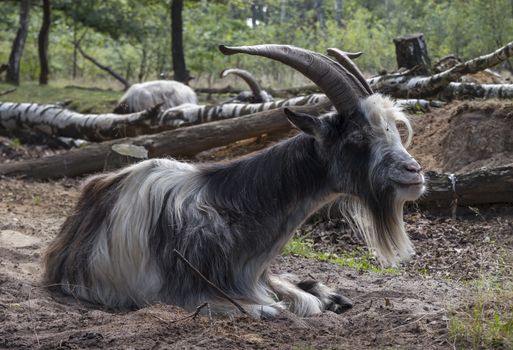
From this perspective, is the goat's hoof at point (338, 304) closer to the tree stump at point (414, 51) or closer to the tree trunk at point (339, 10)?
the tree stump at point (414, 51)

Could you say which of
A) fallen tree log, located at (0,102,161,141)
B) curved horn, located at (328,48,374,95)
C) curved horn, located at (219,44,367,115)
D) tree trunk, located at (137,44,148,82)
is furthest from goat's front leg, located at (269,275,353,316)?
tree trunk, located at (137,44,148,82)

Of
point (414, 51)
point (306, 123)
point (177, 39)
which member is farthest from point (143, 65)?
point (306, 123)

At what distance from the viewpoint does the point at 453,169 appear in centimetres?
934

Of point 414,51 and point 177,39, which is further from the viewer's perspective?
point 177,39

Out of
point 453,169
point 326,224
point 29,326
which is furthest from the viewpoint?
point 453,169

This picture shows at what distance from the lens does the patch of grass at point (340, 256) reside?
737cm

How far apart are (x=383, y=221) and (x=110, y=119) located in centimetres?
869

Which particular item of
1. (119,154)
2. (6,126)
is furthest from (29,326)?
(6,126)

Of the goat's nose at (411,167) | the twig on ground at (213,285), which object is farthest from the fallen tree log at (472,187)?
the twig on ground at (213,285)

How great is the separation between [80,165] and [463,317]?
794cm

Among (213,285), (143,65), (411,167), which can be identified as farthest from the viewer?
(143,65)

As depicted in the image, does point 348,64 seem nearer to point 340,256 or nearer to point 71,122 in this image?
point 340,256

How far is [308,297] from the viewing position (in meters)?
5.66

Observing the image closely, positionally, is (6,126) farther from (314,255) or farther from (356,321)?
(356,321)
